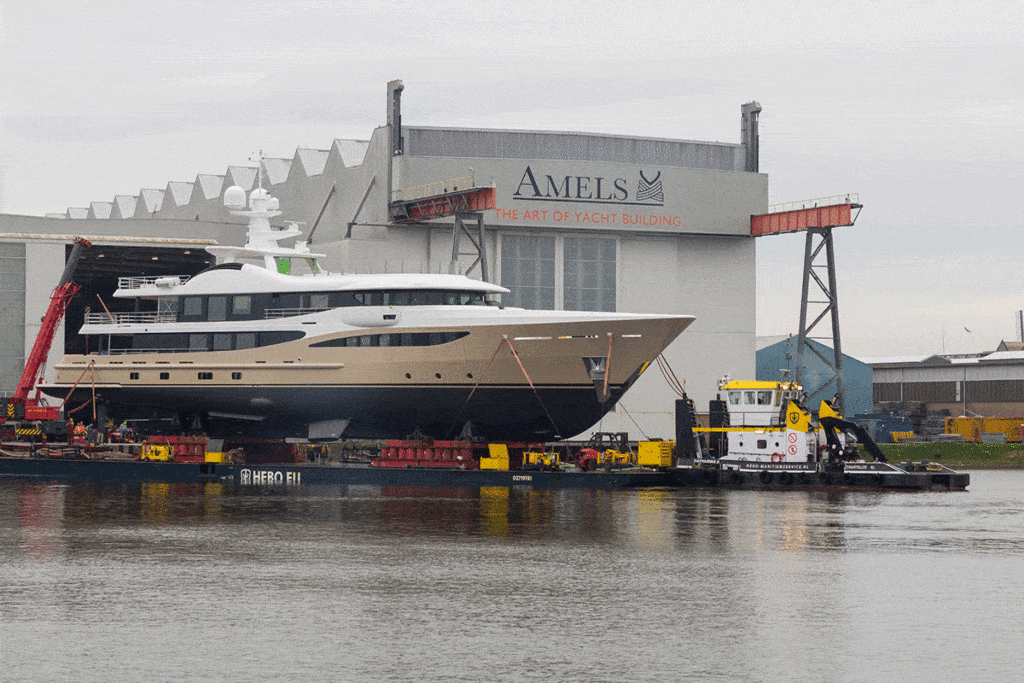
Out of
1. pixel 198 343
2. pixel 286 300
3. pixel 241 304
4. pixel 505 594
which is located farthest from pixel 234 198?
pixel 505 594

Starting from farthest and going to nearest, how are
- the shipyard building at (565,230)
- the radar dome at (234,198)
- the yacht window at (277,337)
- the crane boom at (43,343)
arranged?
1. the shipyard building at (565,230)
2. the radar dome at (234,198)
3. the crane boom at (43,343)
4. the yacht window at (277,337)

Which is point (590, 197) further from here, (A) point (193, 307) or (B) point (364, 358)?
(A) point (193, 307)

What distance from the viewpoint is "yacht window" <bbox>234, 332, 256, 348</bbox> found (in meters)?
52.0

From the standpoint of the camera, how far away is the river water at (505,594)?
51.7ft

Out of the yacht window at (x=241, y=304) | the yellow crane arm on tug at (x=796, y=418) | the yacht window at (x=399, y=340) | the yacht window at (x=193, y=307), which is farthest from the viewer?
the yacht window at (x=193, y=307)

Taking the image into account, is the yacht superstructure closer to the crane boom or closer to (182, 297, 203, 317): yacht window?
(182, 297, 203, 317): yacht window

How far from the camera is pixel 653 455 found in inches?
1832

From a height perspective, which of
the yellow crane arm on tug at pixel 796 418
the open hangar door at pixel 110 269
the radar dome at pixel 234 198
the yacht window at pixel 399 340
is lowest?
the yellow crane arm on tug at pixel 796 418

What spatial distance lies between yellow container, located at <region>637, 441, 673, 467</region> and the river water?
972 cm

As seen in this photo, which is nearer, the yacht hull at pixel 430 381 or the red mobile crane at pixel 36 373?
the yacht hull at pixel 430 381

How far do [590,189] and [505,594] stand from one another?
57.5 metres

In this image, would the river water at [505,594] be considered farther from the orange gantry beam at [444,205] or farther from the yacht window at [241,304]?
the orange gantry beam at [444,205]

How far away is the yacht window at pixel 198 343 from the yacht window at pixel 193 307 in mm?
953

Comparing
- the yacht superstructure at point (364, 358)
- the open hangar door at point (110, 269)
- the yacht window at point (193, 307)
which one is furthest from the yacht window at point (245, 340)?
the open hangar door at point (110, 269)
